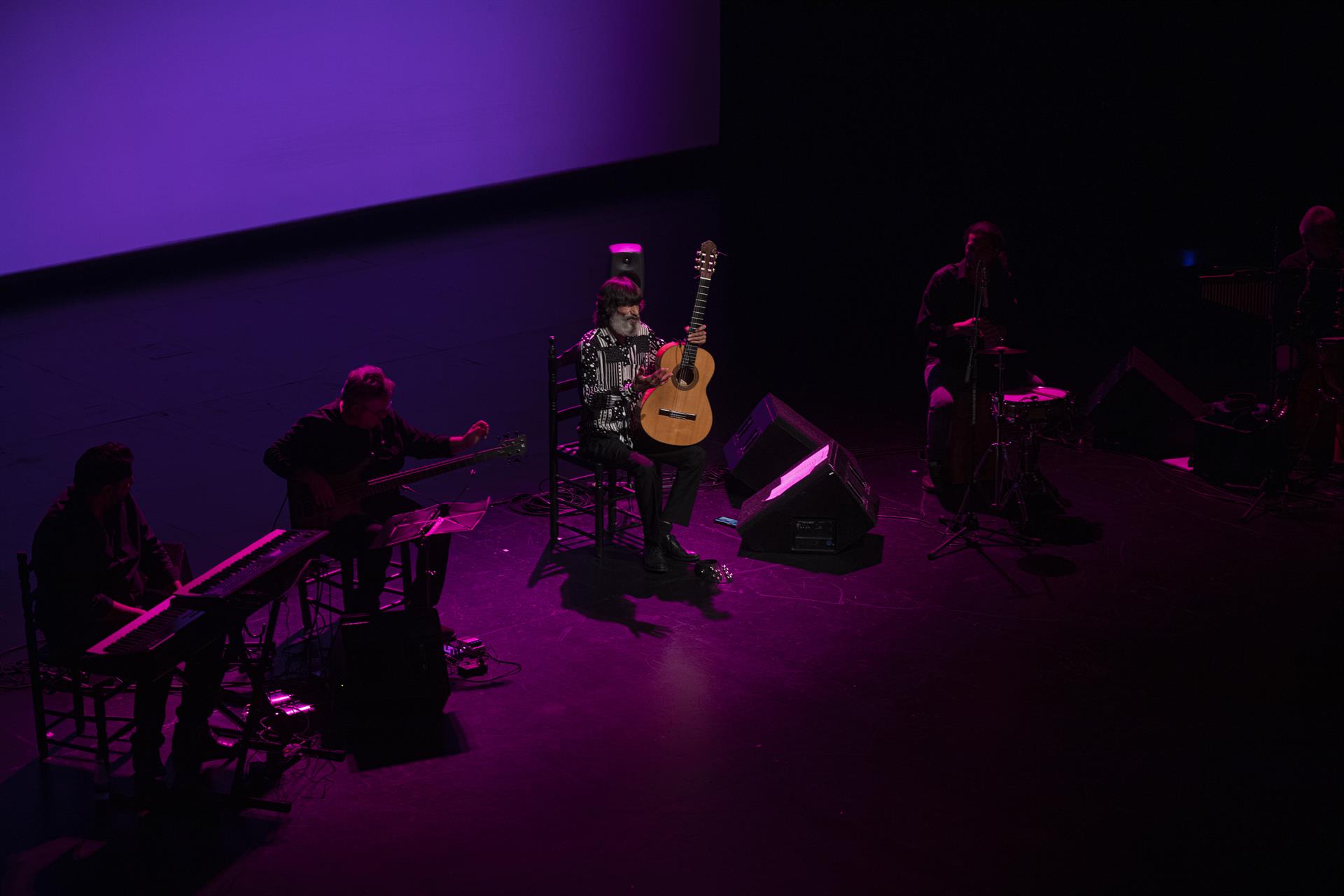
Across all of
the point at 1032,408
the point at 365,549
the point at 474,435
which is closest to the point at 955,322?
the point at 1032,408

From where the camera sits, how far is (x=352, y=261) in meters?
12.8

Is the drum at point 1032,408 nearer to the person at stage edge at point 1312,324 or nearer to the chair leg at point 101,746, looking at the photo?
the person at stage edge at point 1312,324

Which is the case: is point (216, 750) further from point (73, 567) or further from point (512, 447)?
point (512, 447)

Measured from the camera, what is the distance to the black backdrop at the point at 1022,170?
10.6 metres

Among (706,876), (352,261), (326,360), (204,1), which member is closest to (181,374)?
(326,360)

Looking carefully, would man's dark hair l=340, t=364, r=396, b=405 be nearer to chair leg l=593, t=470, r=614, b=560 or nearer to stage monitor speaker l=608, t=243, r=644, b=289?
chair leg l=593, t=470, r=614, b=560

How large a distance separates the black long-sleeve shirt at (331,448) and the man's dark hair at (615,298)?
1271 millimetres

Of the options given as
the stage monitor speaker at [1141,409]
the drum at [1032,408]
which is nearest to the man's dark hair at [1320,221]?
the stage monitor speaker at [1141,409]

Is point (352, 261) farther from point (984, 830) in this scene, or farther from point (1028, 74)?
point (984, 830)

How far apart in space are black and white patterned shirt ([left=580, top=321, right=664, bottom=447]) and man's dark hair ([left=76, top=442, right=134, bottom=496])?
8.01 ft

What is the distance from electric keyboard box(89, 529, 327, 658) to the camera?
416cm

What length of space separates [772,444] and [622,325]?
52.0 inches

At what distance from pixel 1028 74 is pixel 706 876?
13.6m

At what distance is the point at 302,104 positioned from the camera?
13.2 metres
